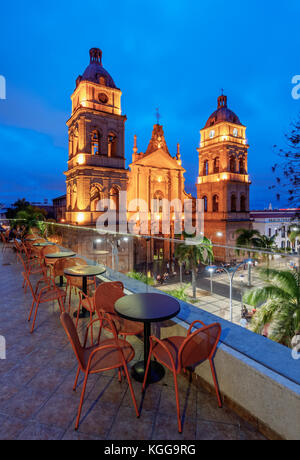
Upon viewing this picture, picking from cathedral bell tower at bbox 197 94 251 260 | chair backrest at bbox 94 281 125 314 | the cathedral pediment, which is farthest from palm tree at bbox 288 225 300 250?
the cathedral pediment

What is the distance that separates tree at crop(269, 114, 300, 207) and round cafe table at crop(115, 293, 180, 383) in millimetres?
8079

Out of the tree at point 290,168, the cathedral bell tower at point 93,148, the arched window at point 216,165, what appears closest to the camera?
the tree at point 290,168

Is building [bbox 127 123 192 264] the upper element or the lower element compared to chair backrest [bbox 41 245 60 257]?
upper

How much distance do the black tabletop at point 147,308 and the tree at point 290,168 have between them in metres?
8.02

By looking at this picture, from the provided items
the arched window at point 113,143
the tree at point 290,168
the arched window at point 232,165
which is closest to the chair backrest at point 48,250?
the tree at point 290,168

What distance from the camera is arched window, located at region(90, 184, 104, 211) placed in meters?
22.4

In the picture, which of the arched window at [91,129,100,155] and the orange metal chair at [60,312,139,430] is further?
the arched window at [91,129,100,155]

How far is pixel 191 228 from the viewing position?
112ft

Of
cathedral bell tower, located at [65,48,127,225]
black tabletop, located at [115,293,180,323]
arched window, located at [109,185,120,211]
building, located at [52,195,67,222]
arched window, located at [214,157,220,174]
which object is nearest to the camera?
black tabletop, located at [115,293,180,323]

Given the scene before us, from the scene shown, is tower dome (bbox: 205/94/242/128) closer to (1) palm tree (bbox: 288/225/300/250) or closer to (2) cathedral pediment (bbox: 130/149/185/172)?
(2) cathedral pediment (bbox: 130/149/185/172)

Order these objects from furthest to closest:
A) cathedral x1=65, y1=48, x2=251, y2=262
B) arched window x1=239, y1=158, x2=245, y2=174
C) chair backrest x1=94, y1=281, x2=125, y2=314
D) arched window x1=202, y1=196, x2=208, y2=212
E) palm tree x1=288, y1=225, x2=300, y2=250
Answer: arched window x1=202, y1=196, x2=208, y2=212, arched window x1=239, y1=158, x2=245, y2=174, cathedral x1=65, y1=48, x2=251, y2=262, palm tree x1=288, y1=225, x2=300, y2=250, chair backrest x1=94, y1=281, x2=125, y2=314

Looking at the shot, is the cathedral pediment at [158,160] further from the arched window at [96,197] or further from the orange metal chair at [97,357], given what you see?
the orange metal chair at [97,357]

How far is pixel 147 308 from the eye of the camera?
2.70m

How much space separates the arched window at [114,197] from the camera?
22938 mm
